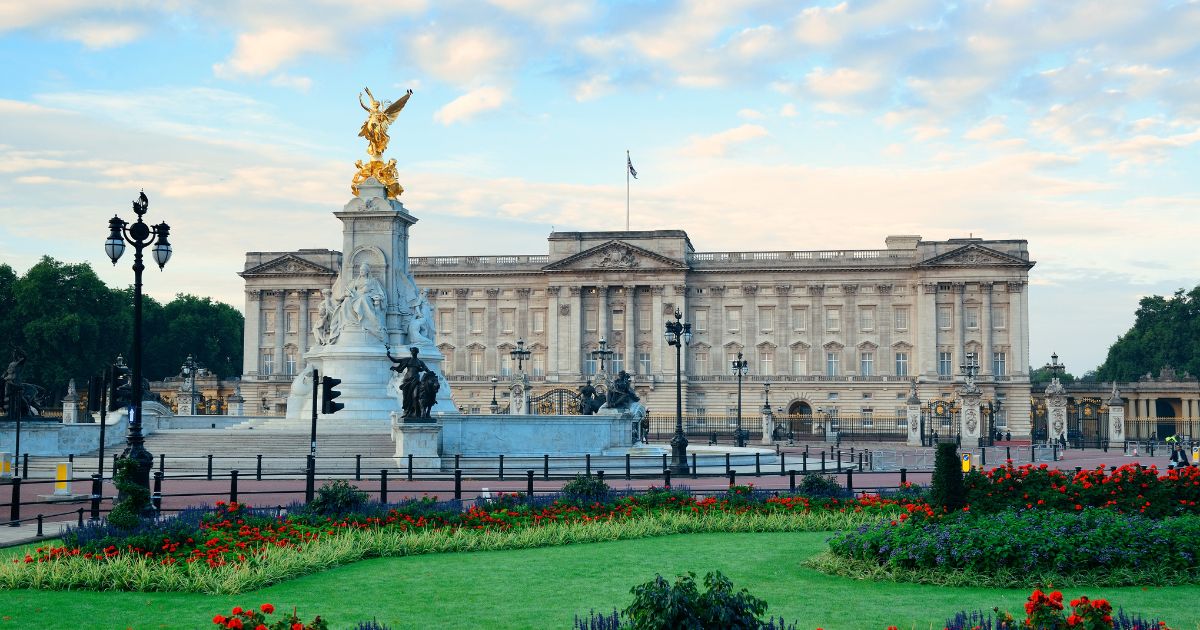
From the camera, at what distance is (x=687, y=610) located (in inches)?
347

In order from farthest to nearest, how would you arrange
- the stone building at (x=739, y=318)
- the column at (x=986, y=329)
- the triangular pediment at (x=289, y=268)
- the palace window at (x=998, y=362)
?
the triangular pediment at (x=289, y=268) < the stone building at (x=739, y=318) < the palace window at (x=998, y=362) < the column at (x=986, y=329)

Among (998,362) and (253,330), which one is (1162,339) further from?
(253,330)

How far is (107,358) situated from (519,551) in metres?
79.0

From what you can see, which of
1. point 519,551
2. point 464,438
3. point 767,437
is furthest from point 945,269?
point 519,551

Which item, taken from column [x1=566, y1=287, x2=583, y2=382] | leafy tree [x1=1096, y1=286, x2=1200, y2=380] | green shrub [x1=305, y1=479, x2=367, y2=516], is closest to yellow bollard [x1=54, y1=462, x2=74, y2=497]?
green shrub [x1=305, y1=479, x2=367, y2=516]

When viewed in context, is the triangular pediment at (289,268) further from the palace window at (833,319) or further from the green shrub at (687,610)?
the green shrub at (687,610)

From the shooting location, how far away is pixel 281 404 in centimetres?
9819

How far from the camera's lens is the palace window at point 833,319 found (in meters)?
94.9

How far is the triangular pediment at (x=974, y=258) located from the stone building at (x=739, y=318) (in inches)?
4.4

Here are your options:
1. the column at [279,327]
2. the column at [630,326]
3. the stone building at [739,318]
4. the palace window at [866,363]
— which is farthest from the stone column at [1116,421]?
the column at [279,327]

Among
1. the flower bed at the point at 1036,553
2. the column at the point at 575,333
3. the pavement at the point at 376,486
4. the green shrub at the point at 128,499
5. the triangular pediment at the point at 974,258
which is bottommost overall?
the pavement at the point at 376,486

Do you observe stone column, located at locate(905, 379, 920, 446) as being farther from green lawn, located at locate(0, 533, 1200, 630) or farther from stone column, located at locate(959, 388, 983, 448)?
green lawn, located at locate(0, 533, 1200, 630)

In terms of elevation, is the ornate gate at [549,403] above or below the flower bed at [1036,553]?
above

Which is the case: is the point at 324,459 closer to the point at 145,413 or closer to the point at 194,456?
the point at 194,456
